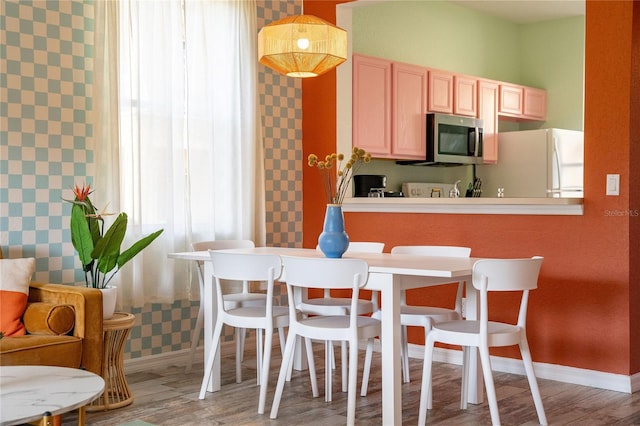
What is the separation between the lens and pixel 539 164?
7410 mm

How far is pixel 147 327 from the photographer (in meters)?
4.91

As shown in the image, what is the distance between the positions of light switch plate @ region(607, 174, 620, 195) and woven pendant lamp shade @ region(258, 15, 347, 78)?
162 centimetres

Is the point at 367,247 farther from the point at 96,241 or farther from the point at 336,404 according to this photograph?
the point at 96,241

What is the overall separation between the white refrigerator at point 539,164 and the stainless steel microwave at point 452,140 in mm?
433

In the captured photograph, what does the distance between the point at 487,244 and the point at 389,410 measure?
174cm

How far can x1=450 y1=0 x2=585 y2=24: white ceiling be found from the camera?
7.33 metres

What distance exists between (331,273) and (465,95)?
13.3 feet

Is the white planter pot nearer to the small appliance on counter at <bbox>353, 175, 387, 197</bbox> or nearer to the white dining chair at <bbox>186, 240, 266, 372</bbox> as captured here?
the white dining chair at <bbox>186, 240, 266, 372</bbox>

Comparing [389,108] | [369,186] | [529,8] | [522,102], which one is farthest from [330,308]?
[529,8]

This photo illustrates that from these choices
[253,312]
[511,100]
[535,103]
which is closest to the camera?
[253,312]

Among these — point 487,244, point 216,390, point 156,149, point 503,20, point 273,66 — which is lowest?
point 216,390

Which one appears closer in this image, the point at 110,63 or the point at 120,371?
the point at 120,371

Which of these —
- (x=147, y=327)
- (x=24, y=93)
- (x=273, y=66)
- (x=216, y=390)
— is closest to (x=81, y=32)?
(x=24, y=93)

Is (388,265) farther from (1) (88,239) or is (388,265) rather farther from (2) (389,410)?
(1) (88,239)
